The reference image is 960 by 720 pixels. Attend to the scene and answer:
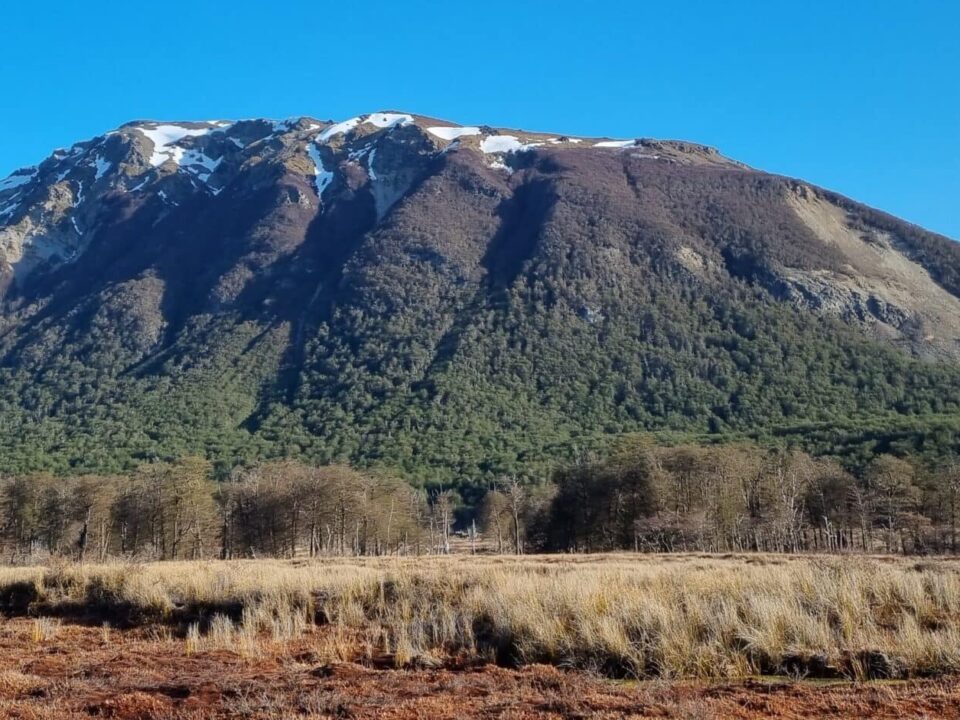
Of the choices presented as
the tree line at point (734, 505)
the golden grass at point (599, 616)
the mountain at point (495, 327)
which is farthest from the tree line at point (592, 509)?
the golden grass at point (599, 616)

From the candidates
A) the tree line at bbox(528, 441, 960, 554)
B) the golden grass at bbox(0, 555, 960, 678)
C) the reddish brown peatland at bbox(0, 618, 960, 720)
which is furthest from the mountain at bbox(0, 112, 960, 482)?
the reddish brown peatland at bbox(0, 618, 960, 720)

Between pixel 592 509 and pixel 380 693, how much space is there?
150 feet

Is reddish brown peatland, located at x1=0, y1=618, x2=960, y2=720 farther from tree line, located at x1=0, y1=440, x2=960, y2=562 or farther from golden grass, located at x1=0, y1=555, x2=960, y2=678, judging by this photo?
tree line, located at x1=0, y1=440, x2=960, y2=562

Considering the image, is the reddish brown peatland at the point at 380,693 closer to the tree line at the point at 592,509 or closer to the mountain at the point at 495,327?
the tree line at the point at 592,509

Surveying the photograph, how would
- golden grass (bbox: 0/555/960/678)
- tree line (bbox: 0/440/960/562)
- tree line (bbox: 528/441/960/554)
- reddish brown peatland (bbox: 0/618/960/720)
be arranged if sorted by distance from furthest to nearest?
tree line (bbox: 0/440/960/562) < tree line (bbox: 528/441/960/554) < golden grass (bbox: 0/555/960/678) < reddish brown peatland (bbox: 0/618/960/720)

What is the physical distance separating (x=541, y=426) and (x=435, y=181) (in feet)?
340

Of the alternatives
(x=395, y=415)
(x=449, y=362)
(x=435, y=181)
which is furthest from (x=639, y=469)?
(x=435, y=181)

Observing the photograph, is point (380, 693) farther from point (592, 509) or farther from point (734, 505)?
point (734, 505)

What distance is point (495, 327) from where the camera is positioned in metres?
138

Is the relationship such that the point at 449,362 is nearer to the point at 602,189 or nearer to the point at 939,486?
the point at 602,189

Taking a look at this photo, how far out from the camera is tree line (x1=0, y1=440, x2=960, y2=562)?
4947 cm

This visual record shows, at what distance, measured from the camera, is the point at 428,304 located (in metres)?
150

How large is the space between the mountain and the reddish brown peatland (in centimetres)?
8431

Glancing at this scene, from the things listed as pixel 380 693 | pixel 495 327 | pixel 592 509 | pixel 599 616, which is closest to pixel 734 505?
pixel 592 509
